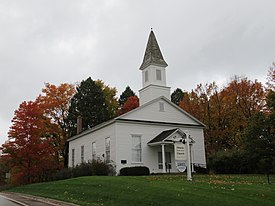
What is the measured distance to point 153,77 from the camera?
35.7 metres

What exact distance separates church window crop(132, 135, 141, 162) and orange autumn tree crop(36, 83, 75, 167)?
61.5 ft

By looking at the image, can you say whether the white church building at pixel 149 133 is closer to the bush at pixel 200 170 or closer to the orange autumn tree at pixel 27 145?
the bush at pixel 200 170

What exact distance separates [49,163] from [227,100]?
24.0 metres

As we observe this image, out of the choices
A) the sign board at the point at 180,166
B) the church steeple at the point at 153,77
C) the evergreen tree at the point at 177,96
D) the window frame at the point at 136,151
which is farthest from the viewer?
the evergreen tree at the point at 177,96

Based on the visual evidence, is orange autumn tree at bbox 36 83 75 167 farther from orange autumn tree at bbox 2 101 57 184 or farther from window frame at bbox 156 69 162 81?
window frame at bbox 156 69 162 81

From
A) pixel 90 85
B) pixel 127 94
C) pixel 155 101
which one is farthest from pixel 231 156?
pixel 127 94

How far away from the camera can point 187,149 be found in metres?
20.0

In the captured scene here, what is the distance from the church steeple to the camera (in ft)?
115

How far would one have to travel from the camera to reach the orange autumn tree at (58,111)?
1912 inches

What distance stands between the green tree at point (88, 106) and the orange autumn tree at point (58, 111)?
124 cm

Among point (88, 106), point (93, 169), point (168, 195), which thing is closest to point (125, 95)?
point (88, 106)

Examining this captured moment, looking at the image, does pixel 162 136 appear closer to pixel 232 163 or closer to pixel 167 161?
pixel 167 161

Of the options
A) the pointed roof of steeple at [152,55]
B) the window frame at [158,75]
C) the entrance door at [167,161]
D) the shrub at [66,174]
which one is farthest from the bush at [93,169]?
the pointed roof of steeple at [152,55]

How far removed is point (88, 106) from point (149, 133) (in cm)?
2520
